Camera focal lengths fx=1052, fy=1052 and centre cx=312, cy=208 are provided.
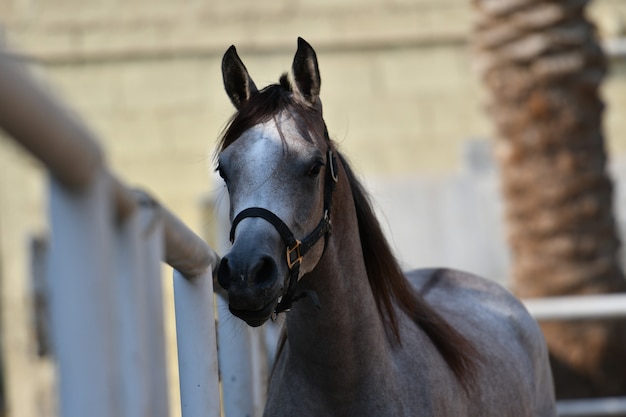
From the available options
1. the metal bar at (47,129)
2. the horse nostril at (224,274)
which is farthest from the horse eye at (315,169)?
the metal bar at (47,129)

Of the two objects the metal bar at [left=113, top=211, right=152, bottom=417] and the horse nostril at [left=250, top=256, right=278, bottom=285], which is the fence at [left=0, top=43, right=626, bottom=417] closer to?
the metal bar at [left=113, top=211, right=152, bottom=417]

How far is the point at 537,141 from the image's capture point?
6559 mm

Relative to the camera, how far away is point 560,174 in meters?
6.61

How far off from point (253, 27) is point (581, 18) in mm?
4629

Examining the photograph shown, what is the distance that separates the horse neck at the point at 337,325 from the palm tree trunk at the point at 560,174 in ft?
12.5

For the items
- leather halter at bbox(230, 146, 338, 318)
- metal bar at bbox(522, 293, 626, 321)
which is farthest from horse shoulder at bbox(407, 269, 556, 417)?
metal bar at bbox(522, 293, 626, 321)

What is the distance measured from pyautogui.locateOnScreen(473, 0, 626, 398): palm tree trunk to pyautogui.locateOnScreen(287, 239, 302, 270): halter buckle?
416 centimetres

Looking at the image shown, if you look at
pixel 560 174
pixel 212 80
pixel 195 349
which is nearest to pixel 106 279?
pixel 195 349

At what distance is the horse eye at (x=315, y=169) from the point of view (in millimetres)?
2795

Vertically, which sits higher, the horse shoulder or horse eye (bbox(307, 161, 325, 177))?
horse eye (bbox(307, 161, 325, 177))

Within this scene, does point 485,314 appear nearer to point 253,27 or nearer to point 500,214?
point 500,214

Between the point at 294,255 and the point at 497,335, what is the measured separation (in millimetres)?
1443

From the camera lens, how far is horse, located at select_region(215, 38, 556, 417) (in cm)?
261

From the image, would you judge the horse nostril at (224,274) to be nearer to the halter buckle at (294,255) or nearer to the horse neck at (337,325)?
the halter buckle at (294,255)
